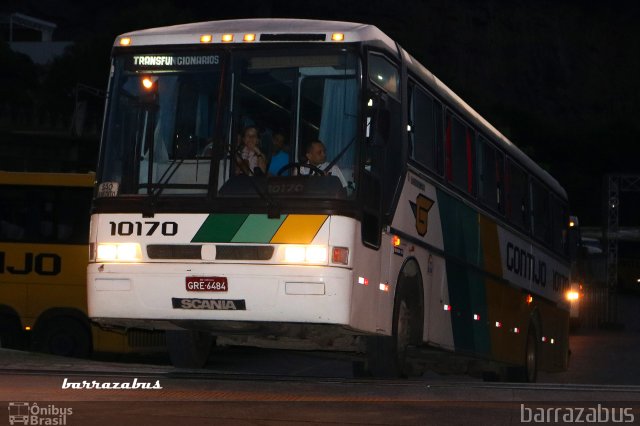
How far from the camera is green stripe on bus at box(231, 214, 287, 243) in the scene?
12062 millimetres

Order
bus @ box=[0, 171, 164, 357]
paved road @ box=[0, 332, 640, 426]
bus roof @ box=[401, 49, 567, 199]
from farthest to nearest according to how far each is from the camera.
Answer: bus @ box=[0, 171, 164, 357] → bus roof @ box=[401, 49, 567, 199] → paved road @ box=[0, 332, 640, 426]

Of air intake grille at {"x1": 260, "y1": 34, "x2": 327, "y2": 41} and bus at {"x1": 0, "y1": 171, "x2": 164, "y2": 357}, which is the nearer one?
air intake grille at {"x1": 260, "y1": 34, "x2": 327, "y2": 41}

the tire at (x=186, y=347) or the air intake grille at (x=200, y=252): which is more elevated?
the air intake grille at (x=200, y=252)

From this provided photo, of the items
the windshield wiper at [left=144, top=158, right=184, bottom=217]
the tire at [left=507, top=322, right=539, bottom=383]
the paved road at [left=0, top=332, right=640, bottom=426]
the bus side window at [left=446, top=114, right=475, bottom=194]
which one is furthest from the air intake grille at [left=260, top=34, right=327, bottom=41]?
the tire at [left=507, top=322, right=539, bottom=383]

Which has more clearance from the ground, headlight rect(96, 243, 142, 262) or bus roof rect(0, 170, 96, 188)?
bus roof rect(0, 170, 96, 188)

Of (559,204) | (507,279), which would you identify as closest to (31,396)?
(507,279)

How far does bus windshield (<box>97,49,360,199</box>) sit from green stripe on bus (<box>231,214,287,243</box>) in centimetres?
21

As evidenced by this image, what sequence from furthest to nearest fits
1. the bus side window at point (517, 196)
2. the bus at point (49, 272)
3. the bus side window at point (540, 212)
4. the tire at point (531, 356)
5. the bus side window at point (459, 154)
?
the bus at point (49, 272) → the bus side window at point (540, 212) → the tire at point (531, 356) → the bus side window at point (517, 196) → the bus side window at point (459, 154)

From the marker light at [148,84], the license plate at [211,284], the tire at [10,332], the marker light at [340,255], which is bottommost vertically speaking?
the tire at [10,332]

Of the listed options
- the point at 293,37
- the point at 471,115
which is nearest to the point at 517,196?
the point at 471,115

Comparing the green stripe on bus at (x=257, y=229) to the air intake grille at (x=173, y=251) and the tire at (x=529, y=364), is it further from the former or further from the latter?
the tire at (x=529, y=364)

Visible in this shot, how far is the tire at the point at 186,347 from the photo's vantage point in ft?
46.7

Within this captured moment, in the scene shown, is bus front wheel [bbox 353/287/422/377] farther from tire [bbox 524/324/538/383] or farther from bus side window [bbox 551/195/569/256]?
bus side window [bbox 551/195/569/256]

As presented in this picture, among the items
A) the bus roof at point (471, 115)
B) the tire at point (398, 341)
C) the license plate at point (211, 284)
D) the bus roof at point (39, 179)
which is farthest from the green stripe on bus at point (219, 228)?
the bus roof at point (39, 179)
